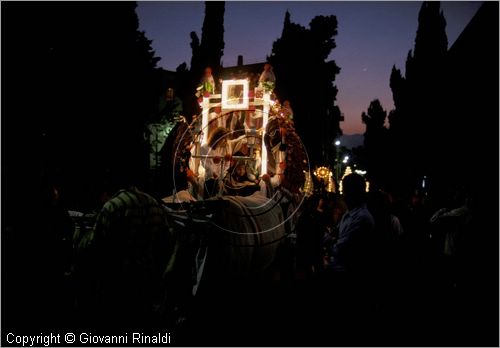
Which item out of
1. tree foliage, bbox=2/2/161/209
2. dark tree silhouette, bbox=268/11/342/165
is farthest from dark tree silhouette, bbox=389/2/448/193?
tree foliage, bbox=2/2/161/209

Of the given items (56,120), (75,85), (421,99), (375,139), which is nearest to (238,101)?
(75,85)

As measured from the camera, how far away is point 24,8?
324 inches

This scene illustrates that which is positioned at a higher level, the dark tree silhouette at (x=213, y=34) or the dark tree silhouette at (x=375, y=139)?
the dark tree silhouette at (x=213, y=34)

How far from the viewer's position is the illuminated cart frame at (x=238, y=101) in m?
8.31

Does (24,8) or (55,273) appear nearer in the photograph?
(55,273)

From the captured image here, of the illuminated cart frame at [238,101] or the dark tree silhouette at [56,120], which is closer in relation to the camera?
the dark tree silhouette at [56,120]

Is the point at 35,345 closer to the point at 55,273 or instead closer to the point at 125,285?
the point at 55,273

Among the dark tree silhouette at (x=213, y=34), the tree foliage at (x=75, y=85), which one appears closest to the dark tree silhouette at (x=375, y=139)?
the dark tree silhouette at (x=213, y=34)

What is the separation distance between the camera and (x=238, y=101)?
872cm

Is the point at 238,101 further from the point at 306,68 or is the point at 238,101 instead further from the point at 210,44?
the point at 210,44

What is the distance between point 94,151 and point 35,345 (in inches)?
269

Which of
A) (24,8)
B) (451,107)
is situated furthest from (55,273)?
(451,107)

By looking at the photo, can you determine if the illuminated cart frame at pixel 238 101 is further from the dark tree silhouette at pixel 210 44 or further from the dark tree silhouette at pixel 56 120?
the dark tree silhouette at pixel 210 44

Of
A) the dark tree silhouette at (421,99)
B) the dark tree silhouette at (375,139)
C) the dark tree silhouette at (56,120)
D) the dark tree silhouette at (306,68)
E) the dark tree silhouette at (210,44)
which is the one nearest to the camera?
the dark tree silhouette at (56,120)
